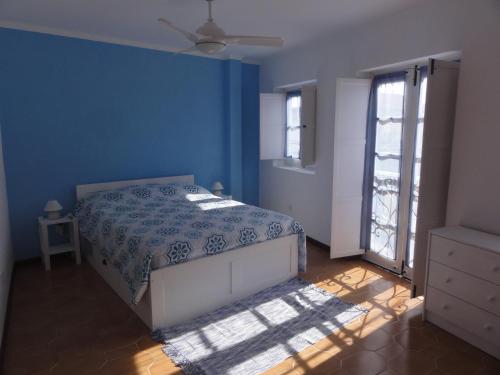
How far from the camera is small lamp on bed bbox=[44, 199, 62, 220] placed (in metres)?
3.68

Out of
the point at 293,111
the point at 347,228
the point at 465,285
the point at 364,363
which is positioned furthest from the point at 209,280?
the point at 293,111

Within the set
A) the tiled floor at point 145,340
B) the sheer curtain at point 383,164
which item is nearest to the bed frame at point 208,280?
the tiled floor at point 145,340

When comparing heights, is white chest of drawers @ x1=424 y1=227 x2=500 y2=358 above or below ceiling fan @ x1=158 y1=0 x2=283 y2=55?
below

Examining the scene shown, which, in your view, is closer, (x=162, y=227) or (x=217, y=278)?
(x=217, y=278)

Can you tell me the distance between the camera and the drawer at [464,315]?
7.56 ft

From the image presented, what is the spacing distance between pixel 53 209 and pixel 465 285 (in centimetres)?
372

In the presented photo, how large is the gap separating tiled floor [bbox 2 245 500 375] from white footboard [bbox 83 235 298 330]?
0.59 ft

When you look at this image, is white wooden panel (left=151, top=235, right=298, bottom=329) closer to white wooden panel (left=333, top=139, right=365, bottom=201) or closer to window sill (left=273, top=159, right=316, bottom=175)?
white wooden panel (left=333, top=139, right=365, bottom=201)

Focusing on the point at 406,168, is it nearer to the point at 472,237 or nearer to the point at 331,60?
the point at 472,237

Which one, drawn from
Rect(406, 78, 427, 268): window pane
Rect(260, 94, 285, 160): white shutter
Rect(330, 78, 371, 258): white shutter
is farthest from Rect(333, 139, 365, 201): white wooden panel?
Rect(260, 94, 285, 160): white shutter

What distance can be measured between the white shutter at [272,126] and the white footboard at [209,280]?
1900mm

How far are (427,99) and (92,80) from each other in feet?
11.3

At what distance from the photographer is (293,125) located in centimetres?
498

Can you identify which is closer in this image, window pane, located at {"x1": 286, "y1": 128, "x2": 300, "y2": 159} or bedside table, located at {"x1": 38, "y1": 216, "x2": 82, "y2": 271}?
bedside table, located at {"x1": 38, "y1": 216, "x2": 82, "y2": 271}
